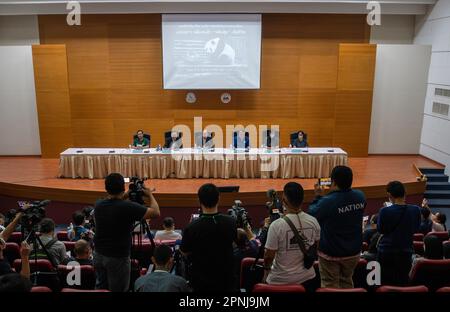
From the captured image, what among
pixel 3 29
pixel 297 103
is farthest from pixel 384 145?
pixel 3 29

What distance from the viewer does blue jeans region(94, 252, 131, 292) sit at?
10.3 feet

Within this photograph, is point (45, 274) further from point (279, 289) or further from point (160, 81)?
point (160, 81)

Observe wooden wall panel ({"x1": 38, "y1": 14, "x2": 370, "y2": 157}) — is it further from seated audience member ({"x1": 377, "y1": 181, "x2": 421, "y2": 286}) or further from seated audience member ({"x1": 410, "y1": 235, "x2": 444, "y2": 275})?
seated audience member ({"x1": 377, "y1": 181, "x2": 421, "y2": 286})

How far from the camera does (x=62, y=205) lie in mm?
7848

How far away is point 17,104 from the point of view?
35.9ft

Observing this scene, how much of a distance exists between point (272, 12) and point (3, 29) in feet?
23.1

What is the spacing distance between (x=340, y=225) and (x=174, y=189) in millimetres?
5198

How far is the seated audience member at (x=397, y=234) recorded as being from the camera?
3.30 m

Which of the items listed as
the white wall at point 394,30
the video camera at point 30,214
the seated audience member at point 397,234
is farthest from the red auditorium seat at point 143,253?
the white wall at point 394,30

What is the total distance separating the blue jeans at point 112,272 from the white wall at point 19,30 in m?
9.30

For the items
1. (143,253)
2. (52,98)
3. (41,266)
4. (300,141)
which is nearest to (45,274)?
(41,266)

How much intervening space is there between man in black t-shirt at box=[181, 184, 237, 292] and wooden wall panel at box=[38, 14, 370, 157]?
833cm

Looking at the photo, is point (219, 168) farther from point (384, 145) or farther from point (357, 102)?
point (384, 145)

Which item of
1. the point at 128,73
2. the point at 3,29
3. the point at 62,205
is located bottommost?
the point at 62,205
